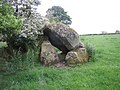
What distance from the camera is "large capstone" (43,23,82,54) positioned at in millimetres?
13539

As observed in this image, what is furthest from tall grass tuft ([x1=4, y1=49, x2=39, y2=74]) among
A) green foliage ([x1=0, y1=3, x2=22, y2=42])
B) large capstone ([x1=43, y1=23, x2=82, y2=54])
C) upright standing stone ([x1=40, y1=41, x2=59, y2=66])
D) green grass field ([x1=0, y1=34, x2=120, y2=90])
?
green foliage ([x1=0, y1=3, x2=22, y2=42])

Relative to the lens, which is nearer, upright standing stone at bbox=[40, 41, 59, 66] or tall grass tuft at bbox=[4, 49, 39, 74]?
tall grass tuft at bbox=[4, 49, 39, 74]

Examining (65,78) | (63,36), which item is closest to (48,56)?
(63,36)

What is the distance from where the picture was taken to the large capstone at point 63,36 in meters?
13.5

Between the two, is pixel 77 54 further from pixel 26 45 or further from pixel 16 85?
pixel 16 85

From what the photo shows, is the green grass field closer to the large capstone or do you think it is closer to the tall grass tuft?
the tall grass tuft

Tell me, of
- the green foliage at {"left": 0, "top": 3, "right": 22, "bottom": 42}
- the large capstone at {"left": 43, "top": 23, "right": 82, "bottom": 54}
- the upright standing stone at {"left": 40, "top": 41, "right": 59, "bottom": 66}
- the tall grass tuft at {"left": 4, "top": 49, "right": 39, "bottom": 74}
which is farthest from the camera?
the large capstone at {"left": 43, "top": 23, "right": 82, "bottom": 54}

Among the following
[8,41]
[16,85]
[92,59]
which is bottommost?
[16,85]

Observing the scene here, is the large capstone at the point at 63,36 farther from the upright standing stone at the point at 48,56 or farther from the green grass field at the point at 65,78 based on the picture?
the green grass field at the point at 65,78

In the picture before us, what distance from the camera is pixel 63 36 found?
13500 mm

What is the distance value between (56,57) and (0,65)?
287cm

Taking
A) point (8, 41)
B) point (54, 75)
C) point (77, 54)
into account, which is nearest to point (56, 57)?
point (77, 54)

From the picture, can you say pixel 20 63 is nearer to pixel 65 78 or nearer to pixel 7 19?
pixel 65 78

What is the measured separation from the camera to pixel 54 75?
11.6 meters
